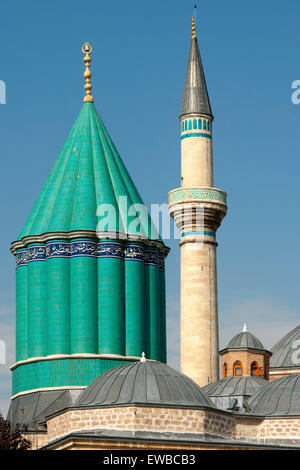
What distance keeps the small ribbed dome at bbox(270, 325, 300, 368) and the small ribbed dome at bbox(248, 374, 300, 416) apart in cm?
1254

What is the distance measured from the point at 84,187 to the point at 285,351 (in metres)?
9.15

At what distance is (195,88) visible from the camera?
41.0 m

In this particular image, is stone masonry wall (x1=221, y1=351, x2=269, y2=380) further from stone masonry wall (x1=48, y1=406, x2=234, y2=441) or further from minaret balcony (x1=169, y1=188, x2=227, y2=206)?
stone masonry wall (x1=48, y1=406, x2=234, y2=441)

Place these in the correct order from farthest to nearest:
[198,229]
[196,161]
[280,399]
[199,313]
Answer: [196,161] → [198,229] → [199,313] → [280,399]

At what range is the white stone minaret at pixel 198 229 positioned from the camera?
3888cm

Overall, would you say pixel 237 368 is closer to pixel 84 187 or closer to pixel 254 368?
pixel 254 368

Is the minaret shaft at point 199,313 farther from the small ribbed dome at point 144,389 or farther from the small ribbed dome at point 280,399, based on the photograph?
the small ribbed dome at point 144,389

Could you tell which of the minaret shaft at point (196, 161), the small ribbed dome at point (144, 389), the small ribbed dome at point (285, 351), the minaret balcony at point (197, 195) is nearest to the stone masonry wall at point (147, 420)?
the small ribbed dome at point (144, 389)

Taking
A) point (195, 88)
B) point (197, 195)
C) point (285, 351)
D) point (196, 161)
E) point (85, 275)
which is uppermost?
point (195, 88)

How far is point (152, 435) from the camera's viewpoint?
27047 millimetres

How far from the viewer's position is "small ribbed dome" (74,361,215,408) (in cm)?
2781

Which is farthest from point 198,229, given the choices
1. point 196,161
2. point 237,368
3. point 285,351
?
point 285,351
